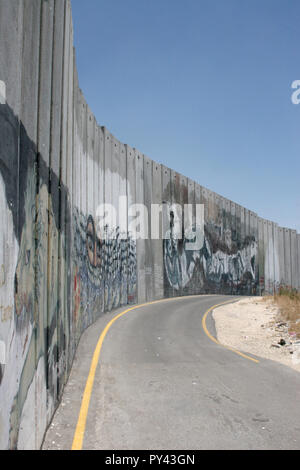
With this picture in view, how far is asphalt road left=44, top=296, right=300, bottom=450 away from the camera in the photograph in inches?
232

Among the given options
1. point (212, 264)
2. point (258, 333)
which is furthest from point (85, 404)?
point (212, 264)

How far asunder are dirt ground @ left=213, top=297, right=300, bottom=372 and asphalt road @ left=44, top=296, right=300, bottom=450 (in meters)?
1.14

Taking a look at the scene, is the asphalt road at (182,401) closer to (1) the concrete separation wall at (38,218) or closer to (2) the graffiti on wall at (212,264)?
(1) the concrete separation wall at (38,218)

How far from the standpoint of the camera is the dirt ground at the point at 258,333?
42.4ft

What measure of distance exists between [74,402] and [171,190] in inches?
1037

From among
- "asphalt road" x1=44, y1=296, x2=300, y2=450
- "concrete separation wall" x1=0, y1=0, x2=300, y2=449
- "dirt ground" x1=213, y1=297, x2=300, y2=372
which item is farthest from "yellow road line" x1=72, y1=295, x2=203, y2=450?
"dirt ground" x1=213, y1=297, x2=300, y2=372

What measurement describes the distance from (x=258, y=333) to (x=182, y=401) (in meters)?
9.78

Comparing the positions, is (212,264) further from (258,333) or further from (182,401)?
(182,401)

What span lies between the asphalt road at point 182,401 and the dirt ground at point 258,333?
→ 1142mm

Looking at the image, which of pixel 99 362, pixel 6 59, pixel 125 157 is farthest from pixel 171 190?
pixel 6 59

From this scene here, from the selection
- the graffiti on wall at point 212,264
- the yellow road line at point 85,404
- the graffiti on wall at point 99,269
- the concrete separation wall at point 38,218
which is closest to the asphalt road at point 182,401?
the yellow road line at point 85,404

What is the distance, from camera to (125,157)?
2550 cm

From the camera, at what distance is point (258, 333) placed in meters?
16.6

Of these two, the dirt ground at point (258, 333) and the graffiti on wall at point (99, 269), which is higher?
the graffiti on wall at point (99, 269)
